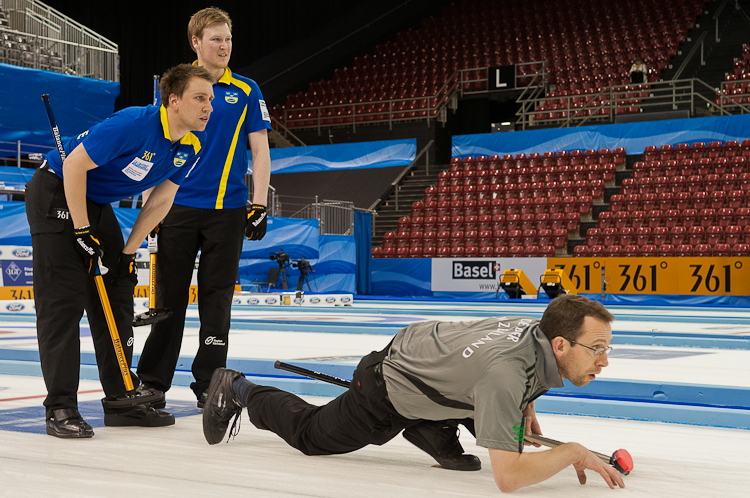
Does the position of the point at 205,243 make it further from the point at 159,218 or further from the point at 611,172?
the point at 611,172

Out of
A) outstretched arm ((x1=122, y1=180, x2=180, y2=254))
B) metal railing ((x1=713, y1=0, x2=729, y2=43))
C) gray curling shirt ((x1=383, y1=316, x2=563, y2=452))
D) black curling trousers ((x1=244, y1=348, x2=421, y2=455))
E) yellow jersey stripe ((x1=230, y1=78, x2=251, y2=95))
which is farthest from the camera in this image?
metal railing ((x1=713, y1=0, x2=729, y2=43))

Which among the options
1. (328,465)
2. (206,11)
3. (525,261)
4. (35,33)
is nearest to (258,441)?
(328,465)

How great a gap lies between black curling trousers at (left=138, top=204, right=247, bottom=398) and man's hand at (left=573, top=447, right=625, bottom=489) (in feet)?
6.33

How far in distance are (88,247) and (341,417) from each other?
1217 millimetres

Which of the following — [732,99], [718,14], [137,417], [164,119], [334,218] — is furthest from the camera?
[718,14]

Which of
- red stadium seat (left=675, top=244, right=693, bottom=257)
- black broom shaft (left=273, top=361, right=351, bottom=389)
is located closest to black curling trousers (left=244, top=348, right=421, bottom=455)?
black broom shaft (left=273, top=361, right=351, bottom=389)

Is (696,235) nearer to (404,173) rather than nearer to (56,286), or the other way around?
(404,173)

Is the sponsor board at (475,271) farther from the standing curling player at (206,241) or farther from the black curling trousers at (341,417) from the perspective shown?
the black curling trousers at (341,417)

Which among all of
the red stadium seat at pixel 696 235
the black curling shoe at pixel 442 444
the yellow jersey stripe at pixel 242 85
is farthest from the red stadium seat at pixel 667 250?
the black curling shoe at pixel 442 444

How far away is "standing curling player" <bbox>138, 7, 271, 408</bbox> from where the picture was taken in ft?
11.8

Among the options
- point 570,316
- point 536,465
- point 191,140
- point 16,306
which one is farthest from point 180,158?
point 16,306

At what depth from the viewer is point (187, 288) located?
11.9 ft

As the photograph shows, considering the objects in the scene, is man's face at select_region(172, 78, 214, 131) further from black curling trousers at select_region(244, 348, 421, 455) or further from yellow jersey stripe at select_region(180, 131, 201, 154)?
black curling trousers at select_region(244, 348, 421, 455)

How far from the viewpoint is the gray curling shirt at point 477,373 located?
2053 mm
